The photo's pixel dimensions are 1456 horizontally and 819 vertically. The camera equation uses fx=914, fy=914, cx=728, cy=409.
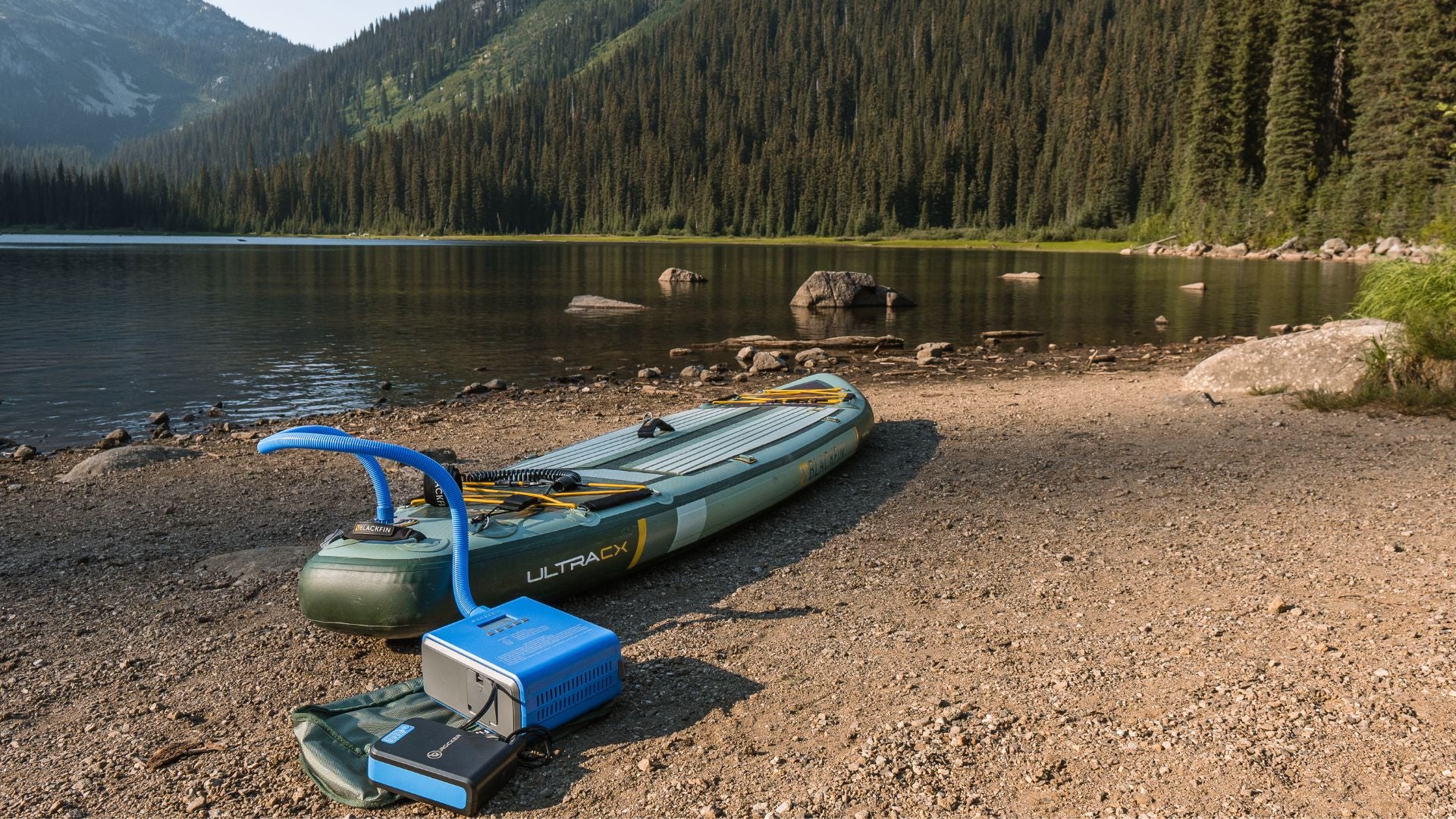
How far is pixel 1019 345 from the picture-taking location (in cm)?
2569

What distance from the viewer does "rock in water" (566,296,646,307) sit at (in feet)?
118

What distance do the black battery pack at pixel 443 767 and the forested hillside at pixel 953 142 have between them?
59.6 m

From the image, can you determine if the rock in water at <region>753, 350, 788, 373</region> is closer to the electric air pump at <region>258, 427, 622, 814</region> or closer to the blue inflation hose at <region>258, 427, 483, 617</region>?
the blue inflation hose at <region>258, 427, 483, 617</region>

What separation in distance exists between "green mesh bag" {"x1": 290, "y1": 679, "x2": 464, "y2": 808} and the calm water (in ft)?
44.1

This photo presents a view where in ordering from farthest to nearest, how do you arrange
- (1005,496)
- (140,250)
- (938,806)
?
(140,250)
(1005,496)
(938,806)

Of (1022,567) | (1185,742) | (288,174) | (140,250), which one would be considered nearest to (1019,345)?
(1022,567)

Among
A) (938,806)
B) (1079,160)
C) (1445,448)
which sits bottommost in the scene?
(938,806)

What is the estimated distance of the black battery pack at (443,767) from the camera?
439 cm

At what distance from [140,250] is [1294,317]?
329ft

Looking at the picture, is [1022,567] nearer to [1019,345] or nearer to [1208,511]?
[1208,511]

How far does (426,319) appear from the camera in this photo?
33531mm

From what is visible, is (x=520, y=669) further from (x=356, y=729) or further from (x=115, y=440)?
(x=115, y=440)

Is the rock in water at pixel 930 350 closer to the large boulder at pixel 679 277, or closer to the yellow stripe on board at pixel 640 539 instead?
the yellow stripe on board at pixel 640 539

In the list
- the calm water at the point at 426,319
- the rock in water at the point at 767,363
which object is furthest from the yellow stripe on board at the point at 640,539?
the rock in water at the point at 767,363
